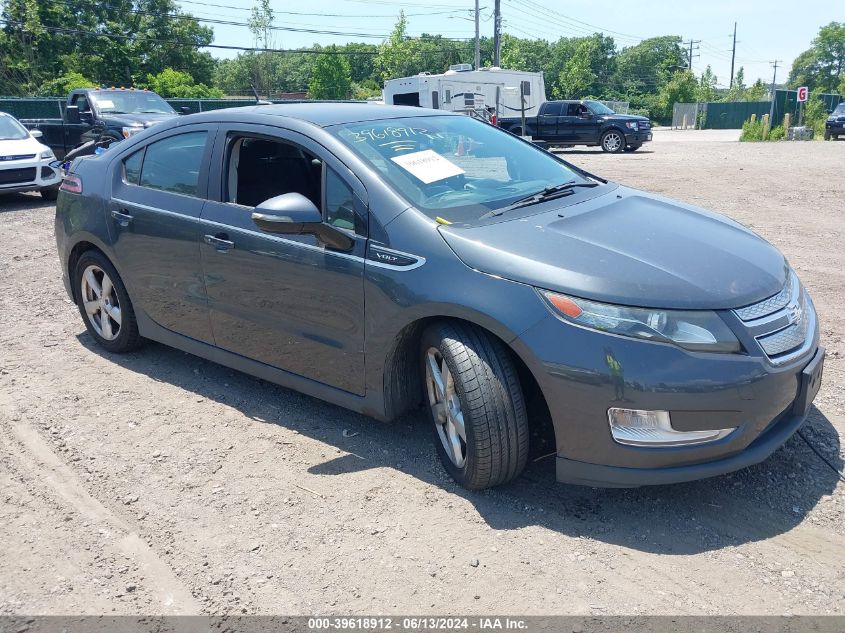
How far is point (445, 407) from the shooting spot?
3.23m

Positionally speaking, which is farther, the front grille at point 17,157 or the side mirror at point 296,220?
the front grille at point 17,157

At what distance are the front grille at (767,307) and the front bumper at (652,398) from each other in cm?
15

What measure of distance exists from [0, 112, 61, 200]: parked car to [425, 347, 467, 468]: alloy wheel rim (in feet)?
33.8

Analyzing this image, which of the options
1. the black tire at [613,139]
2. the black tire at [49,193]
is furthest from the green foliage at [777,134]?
the black tire at [49,193]

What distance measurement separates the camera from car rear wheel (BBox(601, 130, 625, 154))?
23650 millimetres

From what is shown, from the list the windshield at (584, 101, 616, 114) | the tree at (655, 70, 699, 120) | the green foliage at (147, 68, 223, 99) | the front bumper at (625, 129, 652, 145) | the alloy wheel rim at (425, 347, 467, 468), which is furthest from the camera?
the tree at (655, 70, 699, 120)

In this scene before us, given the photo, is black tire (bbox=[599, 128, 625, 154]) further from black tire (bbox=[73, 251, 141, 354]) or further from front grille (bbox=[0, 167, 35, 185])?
black tire (bbox=[73, 251, 141, 354])

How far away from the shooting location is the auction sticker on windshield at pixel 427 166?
3.54 metres

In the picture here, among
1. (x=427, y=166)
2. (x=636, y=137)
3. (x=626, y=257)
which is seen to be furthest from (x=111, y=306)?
(x=636, y=137)

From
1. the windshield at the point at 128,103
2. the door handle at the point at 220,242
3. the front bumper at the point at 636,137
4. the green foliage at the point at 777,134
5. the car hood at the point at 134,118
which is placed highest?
the windshield at the point at 128,103

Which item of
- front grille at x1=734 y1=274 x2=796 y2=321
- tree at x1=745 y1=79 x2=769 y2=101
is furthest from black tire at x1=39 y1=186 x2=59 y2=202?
tree at x1=745 y1=79 x2=769 y2=101

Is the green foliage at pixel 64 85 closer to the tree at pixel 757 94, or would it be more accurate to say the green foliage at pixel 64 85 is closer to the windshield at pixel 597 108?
the windshield at pixel 597 108

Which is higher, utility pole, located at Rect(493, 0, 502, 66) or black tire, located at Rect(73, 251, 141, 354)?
utility pole, located at Rect(493, 0, 502, 66)

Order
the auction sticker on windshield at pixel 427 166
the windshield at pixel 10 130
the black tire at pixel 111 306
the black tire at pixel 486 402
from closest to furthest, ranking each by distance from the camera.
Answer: the black tire at pixel 486 402 → the auction sticker on windshield at pixel 427 166 → the black tire at pixel 111 306 → the windshield at pixel 10 130
